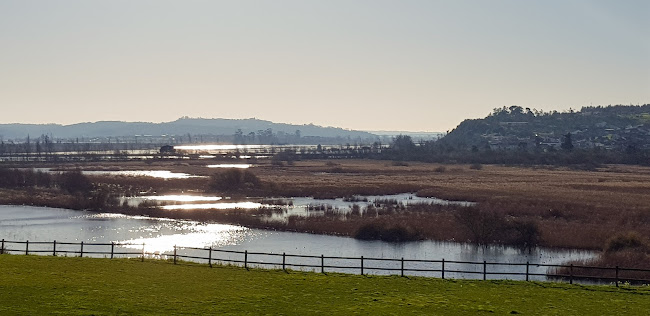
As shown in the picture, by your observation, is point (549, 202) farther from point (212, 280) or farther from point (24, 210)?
point (24, 210)

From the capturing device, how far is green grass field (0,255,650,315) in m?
27.4

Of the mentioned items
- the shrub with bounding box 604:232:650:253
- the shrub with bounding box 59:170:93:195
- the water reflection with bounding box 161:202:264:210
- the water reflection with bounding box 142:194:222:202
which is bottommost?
the water reflection with bounding box 161:202:264:210

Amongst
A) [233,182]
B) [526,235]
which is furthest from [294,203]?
[526,235]

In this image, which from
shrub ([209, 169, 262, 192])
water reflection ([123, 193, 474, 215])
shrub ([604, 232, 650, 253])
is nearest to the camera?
shrub ([604, 232, 650, 253])

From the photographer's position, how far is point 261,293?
30.9m

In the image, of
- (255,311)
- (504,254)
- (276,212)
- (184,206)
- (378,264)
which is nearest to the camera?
(255,311)

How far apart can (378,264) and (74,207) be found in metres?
52.4

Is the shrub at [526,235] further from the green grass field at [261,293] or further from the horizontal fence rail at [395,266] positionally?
the green grass field at [261,293]

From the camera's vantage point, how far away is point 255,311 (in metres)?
27.0

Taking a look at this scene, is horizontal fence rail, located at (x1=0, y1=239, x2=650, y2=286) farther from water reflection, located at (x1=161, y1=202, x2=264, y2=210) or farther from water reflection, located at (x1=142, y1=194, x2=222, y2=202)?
water reflection, located at (x1=142, y1=194, x2=222, y2=202)

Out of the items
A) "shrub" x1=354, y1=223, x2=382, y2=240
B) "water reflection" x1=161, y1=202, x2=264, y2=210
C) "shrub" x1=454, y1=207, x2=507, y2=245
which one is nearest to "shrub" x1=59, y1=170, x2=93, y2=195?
"water reflection" x1=161, y1=202, x2=264, y2=210

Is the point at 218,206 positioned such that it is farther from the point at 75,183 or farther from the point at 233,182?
the point at 75,183

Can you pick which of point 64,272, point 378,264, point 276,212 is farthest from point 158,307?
point 276,212

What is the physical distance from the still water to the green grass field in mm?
9916
